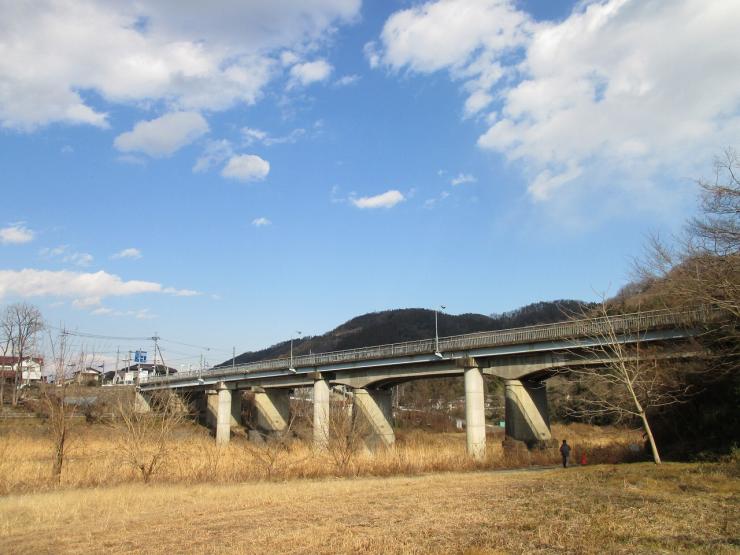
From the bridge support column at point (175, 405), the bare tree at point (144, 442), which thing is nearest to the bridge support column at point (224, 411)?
the bridge support column at point (175, 405)

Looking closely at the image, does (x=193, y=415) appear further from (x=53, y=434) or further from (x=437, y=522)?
(x=437, y=522)

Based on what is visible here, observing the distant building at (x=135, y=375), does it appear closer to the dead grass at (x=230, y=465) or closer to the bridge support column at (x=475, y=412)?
the bridge support column at (x=475, y=412)

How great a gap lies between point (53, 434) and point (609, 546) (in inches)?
882

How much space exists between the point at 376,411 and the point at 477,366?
16098mm

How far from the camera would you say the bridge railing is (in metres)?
30.1

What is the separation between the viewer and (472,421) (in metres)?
44.0

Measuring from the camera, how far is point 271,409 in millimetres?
75000

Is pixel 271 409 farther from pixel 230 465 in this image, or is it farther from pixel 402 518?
pixel 402 518

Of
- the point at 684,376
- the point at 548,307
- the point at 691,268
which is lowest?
the point at 684,376

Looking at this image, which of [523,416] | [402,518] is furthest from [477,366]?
[402,518]

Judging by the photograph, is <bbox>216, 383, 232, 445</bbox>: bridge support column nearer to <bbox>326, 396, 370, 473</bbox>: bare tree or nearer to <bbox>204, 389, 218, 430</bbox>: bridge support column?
<bbox>204, 389, 218, 430</bbox>: bridge support column

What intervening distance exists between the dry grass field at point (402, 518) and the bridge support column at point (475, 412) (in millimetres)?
24210

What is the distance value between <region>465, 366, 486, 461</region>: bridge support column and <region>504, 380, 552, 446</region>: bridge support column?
2.09 m

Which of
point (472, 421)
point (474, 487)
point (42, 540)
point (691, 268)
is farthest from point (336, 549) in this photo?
point (472, 421)
